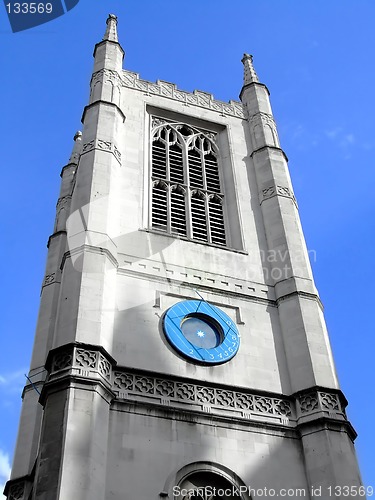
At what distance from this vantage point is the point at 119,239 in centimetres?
2094

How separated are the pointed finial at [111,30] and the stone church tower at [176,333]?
3.01 meters

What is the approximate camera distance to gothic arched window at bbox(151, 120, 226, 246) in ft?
76.4

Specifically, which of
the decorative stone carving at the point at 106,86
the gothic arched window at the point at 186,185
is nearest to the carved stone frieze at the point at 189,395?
the gothic arched window at the point at 186,185

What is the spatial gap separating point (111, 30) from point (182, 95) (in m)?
4.91

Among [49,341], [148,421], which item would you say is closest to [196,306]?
[148,421]

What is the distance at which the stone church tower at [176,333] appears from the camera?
15594mm

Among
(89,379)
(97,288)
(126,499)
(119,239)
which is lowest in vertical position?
(126,499)

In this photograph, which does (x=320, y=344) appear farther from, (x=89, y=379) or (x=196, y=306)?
(x=89, y=379)

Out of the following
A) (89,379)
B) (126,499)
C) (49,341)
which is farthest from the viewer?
(49,341)

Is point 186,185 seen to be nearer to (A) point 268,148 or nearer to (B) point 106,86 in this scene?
(A) point 268,148

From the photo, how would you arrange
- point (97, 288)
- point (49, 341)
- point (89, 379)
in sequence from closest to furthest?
point (89, 379)
point (97, 288)
point (49, 341)

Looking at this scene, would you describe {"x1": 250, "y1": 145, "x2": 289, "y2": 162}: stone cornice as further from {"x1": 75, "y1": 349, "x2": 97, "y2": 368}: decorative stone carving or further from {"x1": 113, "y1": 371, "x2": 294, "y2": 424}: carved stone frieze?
{"x1": 75, "y1": 349, "x2": 97, "y2": 368}: decorative stone carving

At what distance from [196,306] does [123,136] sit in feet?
27.0

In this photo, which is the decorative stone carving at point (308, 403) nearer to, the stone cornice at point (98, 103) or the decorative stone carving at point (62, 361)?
the decorative stone carving at point (62, 361)
